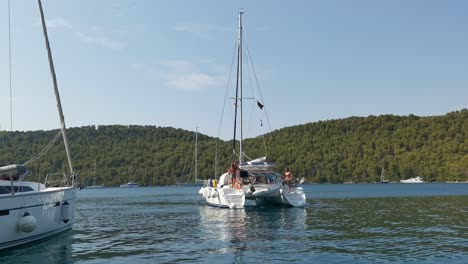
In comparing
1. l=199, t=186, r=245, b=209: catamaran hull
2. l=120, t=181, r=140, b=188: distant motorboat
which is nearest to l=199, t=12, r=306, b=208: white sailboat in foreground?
l=199, t=186, r=245, b=209: catamaran hull

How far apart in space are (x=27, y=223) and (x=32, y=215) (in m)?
0.97

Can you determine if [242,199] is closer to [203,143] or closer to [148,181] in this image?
[203,143]

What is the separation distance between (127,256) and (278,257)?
585 cm

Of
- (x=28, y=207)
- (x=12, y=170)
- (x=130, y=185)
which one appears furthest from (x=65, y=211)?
(x=130, y=185)

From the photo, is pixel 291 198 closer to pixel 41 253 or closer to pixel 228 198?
pixel 228 198

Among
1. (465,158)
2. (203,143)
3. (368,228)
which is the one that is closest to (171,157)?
(203,143)

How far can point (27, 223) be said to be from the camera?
20.0 m

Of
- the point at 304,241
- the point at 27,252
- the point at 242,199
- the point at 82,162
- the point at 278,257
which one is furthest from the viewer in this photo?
the point at 82,162

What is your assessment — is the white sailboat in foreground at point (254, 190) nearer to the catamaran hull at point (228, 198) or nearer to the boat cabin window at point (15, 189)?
the catamaran hull at point (228, 198)

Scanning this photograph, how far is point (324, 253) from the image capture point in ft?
62.2

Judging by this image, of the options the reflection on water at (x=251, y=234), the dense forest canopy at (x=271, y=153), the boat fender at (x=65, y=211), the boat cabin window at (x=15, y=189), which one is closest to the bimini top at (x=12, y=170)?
the boat cabin window at (x=15, y=189)

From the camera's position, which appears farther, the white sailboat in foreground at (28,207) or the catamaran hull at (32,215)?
the white sailboat in foreground at (28,207)

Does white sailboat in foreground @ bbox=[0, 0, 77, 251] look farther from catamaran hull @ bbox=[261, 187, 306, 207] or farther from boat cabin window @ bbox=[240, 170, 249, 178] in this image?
catamaran hull @ bbox=[261, 187, 306, 207]

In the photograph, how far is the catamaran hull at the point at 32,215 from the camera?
63.2ft
